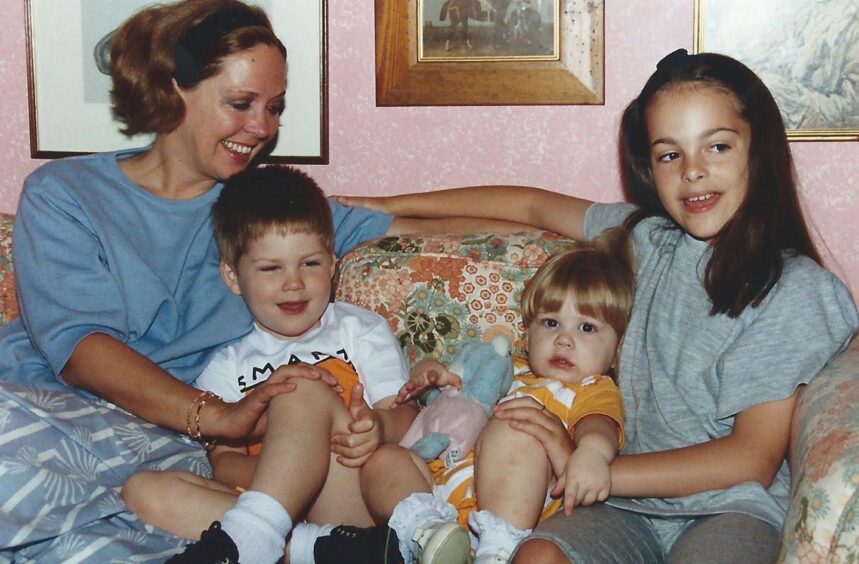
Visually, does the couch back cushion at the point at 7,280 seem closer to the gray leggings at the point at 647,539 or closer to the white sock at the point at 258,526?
the white sock at the point at 258,526

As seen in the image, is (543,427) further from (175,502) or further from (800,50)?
(800,50)

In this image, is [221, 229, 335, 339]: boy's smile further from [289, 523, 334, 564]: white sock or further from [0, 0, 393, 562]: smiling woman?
[289, 523, 334, 564]: white sock

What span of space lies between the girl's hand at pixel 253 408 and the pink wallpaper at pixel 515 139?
840 mm

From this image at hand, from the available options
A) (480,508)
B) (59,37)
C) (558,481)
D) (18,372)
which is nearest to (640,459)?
(558,481)

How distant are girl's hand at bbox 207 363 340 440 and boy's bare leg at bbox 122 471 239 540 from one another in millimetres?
127

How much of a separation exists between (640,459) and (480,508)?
0.28 m

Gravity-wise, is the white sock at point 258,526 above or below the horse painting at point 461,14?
below

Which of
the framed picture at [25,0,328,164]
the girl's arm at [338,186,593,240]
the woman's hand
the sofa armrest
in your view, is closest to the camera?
the sofa armrest

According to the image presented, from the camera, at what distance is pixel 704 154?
6.17 ft

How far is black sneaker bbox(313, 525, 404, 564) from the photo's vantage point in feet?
5.47

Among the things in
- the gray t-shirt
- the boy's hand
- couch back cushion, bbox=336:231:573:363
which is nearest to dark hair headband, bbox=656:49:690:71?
the gray t-shirt

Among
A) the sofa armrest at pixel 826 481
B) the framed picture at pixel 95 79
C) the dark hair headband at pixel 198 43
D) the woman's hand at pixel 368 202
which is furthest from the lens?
the framed picture at pixel 95 79

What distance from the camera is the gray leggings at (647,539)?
1570 millimetres

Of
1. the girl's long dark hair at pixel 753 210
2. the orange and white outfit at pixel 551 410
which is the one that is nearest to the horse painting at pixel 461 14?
the girl's long dark hair at pixel 753 210
